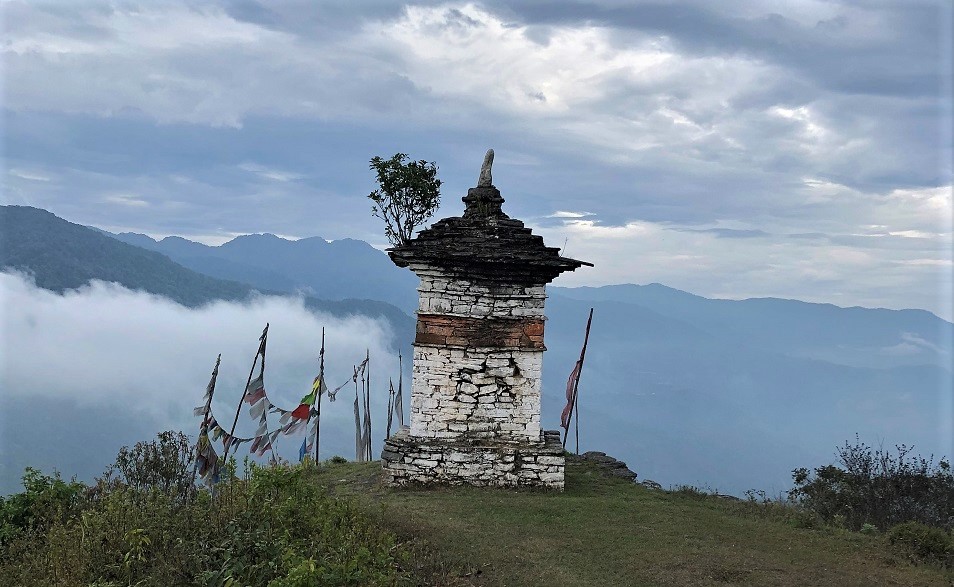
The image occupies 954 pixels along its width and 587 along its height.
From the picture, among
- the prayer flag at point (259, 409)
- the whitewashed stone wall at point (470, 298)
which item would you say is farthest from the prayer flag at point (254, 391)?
the whitewashed stone wall at point (470, 298)

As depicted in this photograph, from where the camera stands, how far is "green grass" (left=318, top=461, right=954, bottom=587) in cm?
1041

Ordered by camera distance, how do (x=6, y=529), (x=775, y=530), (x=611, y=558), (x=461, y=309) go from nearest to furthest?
(x=611, y=558), (x=6, y=529), (x=775, y=530), (x=461, y=309)

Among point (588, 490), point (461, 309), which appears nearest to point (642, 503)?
point (588, 490)

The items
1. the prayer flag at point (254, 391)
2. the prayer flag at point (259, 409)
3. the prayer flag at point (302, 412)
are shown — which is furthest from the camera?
the prayer flag at point (302, 412)

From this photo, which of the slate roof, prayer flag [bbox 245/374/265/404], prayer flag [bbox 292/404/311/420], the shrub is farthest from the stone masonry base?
the shrub

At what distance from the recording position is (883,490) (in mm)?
18984

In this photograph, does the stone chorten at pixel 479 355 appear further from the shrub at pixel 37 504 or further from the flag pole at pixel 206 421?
the shrub at pixel 37 504

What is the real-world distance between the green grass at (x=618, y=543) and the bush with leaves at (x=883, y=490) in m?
4.76

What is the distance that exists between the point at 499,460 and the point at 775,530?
5.36 meters

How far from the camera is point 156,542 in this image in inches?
398

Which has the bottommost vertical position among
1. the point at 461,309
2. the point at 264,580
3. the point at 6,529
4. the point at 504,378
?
the point at 6,529

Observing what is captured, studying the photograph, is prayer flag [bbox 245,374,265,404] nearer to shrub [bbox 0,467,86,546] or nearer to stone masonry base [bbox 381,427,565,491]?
stone masonry base [bbox 381,427,565,491]

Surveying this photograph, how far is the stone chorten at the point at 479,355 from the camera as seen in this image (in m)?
15.6

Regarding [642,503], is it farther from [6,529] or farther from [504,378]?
[6,529]
